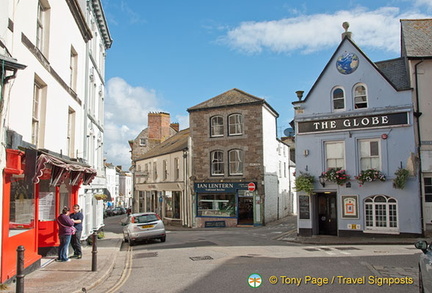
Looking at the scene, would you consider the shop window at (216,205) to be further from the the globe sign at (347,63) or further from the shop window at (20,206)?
the shop window at (20,206)

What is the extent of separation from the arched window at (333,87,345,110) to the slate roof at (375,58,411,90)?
7.48 feet

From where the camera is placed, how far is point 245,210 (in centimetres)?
2872

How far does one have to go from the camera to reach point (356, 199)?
18.6m

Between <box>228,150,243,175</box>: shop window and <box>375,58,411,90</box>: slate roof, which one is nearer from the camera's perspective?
<box>375,58,411,90</box>: slate roof

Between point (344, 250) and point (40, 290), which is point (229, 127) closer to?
point (344, 250)

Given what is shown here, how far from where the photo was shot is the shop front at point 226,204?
28.4 m

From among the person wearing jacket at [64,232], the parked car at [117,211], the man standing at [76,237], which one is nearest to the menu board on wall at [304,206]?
the man standing at [76,237]

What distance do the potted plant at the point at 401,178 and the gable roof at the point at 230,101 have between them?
13.1 metres

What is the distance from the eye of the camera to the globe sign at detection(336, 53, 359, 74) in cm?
1938

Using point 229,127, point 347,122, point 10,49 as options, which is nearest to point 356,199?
point 347,122

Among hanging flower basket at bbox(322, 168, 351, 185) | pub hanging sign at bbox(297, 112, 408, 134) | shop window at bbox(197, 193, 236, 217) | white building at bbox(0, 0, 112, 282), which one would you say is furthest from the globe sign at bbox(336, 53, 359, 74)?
shop window at bbox(197, 193, 236, 217)

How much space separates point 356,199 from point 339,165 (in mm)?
1874

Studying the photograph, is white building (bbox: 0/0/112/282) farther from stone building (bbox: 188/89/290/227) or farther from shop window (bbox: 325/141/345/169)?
shop window (bbox: 325/141/345/169)

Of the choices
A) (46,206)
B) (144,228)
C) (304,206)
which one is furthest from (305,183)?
(46,206)
